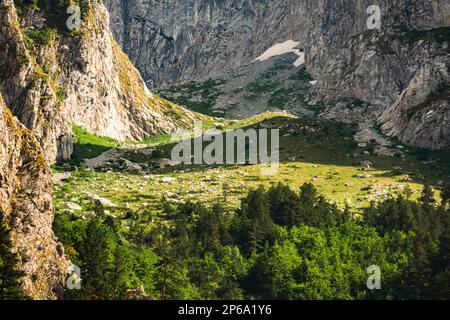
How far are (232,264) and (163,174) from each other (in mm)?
49657

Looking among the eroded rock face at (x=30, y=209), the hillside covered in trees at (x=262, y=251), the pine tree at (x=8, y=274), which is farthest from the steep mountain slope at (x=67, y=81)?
the pine tree at (x=8, y=274)

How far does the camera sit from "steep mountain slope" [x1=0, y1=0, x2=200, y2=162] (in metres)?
124

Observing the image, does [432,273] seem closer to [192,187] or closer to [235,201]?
[235,201]

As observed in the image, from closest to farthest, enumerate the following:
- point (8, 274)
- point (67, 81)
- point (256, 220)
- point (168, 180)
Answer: point (8, 274), point (256, 220), point (168, 180), point (67, 81)

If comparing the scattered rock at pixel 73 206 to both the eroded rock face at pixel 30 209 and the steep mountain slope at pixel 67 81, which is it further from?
the steep mountain slope at pixel 67 81

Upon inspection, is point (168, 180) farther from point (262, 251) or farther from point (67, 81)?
point (67, 81)

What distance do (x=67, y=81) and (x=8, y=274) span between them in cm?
8931

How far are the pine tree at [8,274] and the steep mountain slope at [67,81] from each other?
5676cm

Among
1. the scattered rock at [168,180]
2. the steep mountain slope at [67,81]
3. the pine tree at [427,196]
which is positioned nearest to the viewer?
the pine tree at [427,196]

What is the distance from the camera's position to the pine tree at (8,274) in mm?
66812

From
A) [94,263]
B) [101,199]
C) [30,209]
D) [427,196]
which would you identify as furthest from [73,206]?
[427,196]

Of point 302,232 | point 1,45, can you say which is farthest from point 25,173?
point 1,45

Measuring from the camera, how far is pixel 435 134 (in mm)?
157625

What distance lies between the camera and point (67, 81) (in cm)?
15150
